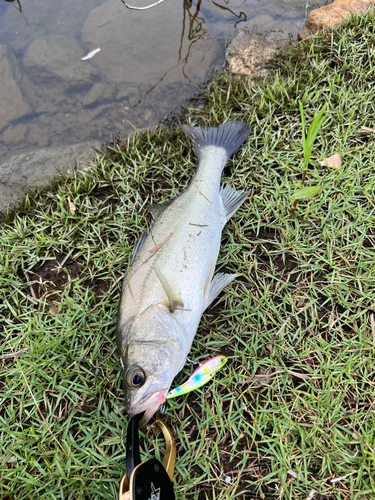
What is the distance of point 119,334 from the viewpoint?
7.59 feet

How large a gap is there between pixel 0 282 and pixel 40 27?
4140 millimetres

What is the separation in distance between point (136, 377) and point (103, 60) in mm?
4429

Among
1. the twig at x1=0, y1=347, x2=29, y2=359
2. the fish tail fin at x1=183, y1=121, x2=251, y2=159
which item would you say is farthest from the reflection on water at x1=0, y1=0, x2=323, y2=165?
the twig at x1=0, y1=347, x2=29, y2=359

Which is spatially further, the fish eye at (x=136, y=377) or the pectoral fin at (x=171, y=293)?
the pectoral fin at (x=171, y=293)

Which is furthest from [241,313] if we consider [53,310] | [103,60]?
[103,60]

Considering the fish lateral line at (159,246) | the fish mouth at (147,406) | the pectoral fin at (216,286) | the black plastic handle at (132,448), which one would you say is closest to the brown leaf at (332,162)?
the pectoral fin at (216,286)

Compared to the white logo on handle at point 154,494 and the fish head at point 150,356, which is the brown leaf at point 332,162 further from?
the white logo on handle at point 154,494

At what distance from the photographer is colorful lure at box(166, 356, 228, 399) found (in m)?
2.42

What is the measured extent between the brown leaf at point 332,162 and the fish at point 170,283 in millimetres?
900

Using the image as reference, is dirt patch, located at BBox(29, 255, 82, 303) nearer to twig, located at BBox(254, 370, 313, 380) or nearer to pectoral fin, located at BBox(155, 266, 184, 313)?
pectoral fin, located at BBox(155, 266, 184, 313)

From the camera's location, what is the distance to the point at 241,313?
9.02 feet

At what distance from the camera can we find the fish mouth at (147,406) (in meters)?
2.03

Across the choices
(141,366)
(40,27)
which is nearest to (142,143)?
(141,366)

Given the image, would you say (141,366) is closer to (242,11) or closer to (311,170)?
(311,170)
